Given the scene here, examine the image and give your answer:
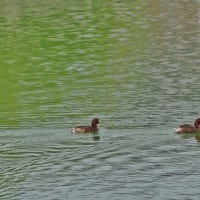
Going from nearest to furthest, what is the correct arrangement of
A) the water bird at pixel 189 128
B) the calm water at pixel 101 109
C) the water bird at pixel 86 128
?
the calm water at pixel 101 109, the water bird at pixel 189 128, the water bird at pixel 86 128

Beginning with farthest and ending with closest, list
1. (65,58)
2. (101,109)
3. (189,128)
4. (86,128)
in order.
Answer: (65,58)
(101,109)
(86,128)
(189,128)

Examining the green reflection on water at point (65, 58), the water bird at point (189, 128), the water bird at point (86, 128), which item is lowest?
the water bird at point (189, 128)

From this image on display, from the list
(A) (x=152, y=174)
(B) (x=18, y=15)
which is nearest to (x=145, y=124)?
(A) (x=152, y=174)

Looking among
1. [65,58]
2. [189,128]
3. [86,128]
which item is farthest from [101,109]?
[65,58]

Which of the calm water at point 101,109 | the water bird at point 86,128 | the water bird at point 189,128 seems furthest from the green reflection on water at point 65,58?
the water bird at point 189,128

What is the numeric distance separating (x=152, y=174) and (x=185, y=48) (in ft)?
70.3

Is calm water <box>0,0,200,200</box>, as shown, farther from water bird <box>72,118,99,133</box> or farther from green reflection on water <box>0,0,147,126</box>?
water bird <box>72,118,99,133</box>

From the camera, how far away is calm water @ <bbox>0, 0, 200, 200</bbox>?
61.3ft

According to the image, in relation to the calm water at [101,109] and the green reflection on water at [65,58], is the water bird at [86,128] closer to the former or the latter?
the calm water at [101,109]

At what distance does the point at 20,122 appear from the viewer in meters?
24.7

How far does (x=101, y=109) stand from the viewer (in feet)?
85.8

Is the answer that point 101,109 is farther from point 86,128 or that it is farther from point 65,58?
point 65,58

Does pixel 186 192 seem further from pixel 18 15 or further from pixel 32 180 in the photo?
pixel 18 15

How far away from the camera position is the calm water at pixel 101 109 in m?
18.7
